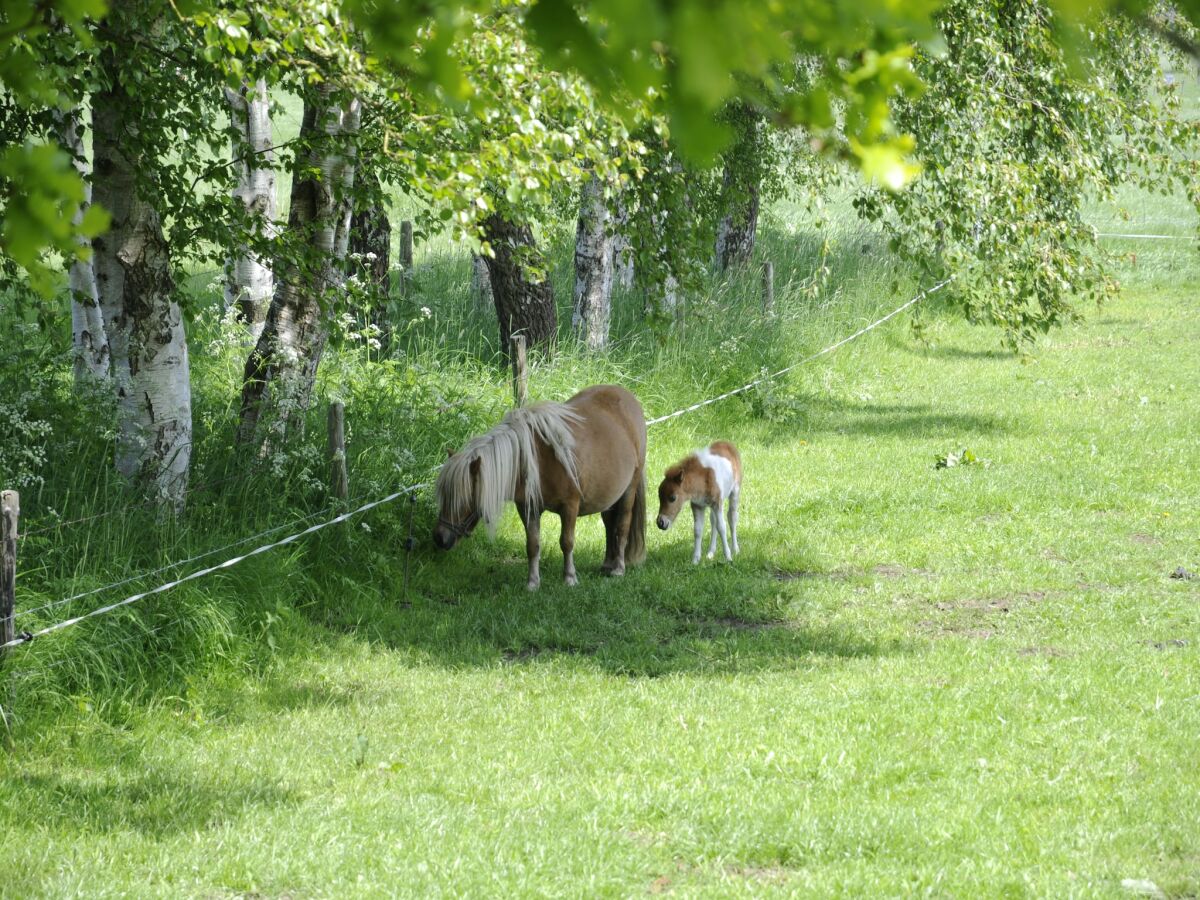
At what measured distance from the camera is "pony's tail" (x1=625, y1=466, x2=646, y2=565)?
10.2m

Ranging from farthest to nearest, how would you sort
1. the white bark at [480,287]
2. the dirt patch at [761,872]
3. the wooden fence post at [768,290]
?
the wooden fence post at [768,290], the white bark at [480,287], the dirt patch at [761,872]

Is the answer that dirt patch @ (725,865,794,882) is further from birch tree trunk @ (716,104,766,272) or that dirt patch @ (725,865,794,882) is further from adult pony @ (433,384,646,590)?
birch tree trunk @ (716,104,766,272)

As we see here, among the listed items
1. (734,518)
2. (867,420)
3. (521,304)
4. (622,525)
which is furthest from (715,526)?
(867,420)

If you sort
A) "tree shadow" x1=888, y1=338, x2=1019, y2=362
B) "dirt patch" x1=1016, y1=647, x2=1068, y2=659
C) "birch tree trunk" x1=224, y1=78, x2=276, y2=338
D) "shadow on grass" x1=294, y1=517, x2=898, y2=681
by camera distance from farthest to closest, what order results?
"tree shadow" x1=888, y1=338, x2=1019, y2=362 → "birch tree trunk" x1=224, y1=78, x2=276, y2=338 → "shadow on grass" x1=294, y1=517, x2=898, y2=681 → "dirt patch" x1=1016, y1=647, x2=1068, y2=659

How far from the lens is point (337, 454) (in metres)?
9.17

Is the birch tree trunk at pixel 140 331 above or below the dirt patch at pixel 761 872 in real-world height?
above

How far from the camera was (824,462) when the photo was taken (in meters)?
13.8

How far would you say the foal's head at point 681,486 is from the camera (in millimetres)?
10188

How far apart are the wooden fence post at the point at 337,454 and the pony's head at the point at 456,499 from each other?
2.28ft

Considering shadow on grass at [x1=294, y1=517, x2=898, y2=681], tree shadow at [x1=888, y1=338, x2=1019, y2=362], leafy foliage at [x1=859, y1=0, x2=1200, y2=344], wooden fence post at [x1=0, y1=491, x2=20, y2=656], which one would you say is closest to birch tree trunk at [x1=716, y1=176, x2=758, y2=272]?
tree shadow at [x1=888, y1=338, x2=1019, y2=362]

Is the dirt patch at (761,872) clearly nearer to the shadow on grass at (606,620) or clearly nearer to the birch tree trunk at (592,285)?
the shadow on grass at (606,620)

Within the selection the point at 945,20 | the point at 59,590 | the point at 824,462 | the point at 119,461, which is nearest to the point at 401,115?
the point at 119,461

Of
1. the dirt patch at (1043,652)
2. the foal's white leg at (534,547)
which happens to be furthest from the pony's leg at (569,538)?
the dirt patch at (1043,652)

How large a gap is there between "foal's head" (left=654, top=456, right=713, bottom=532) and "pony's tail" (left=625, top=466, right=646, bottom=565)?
0.14 meters
